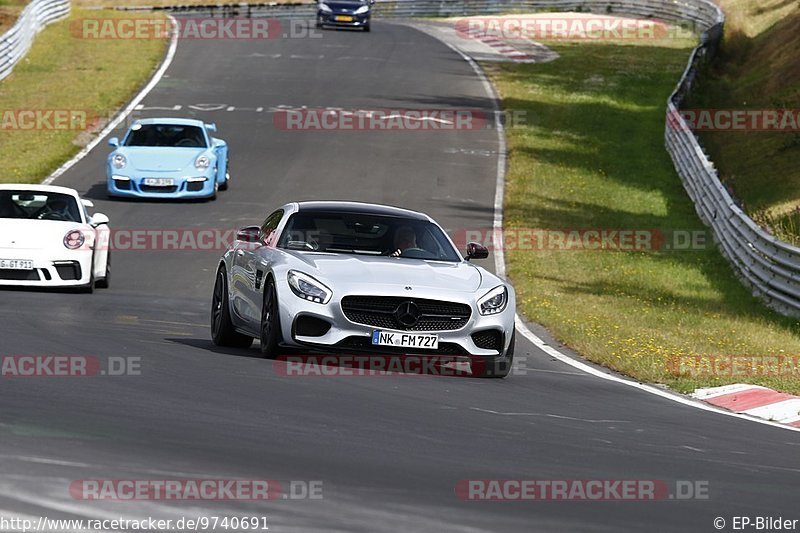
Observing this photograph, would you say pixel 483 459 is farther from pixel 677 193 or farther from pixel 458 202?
pixel 677 193

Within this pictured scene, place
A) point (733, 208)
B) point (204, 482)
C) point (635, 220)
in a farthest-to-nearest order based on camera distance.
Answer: point (635, 220) → point (733, 208) → point (204, 482)

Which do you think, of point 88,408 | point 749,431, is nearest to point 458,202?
point 749,431

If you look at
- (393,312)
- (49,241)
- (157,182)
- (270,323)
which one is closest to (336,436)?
(393,312)

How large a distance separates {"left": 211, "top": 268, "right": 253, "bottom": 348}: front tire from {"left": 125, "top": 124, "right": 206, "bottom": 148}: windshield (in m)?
13.9

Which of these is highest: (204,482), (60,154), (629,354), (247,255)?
(204,482)

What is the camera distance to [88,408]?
9.02 m

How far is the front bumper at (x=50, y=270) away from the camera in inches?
707

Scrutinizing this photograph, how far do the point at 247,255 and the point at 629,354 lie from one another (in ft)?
12.5

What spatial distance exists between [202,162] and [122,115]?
1003cm

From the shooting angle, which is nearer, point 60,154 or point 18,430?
point 18,430

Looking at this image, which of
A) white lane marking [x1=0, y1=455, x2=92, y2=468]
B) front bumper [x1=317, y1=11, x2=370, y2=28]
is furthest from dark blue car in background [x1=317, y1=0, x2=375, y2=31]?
white lane marking [x1=0, y1=455, x2=92, y2=468]

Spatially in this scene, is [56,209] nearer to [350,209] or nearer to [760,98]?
[350,209]

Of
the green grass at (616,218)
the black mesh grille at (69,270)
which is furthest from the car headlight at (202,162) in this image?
the black mesh grille at (69,270)

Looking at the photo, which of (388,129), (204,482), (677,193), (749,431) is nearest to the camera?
(204,482)
